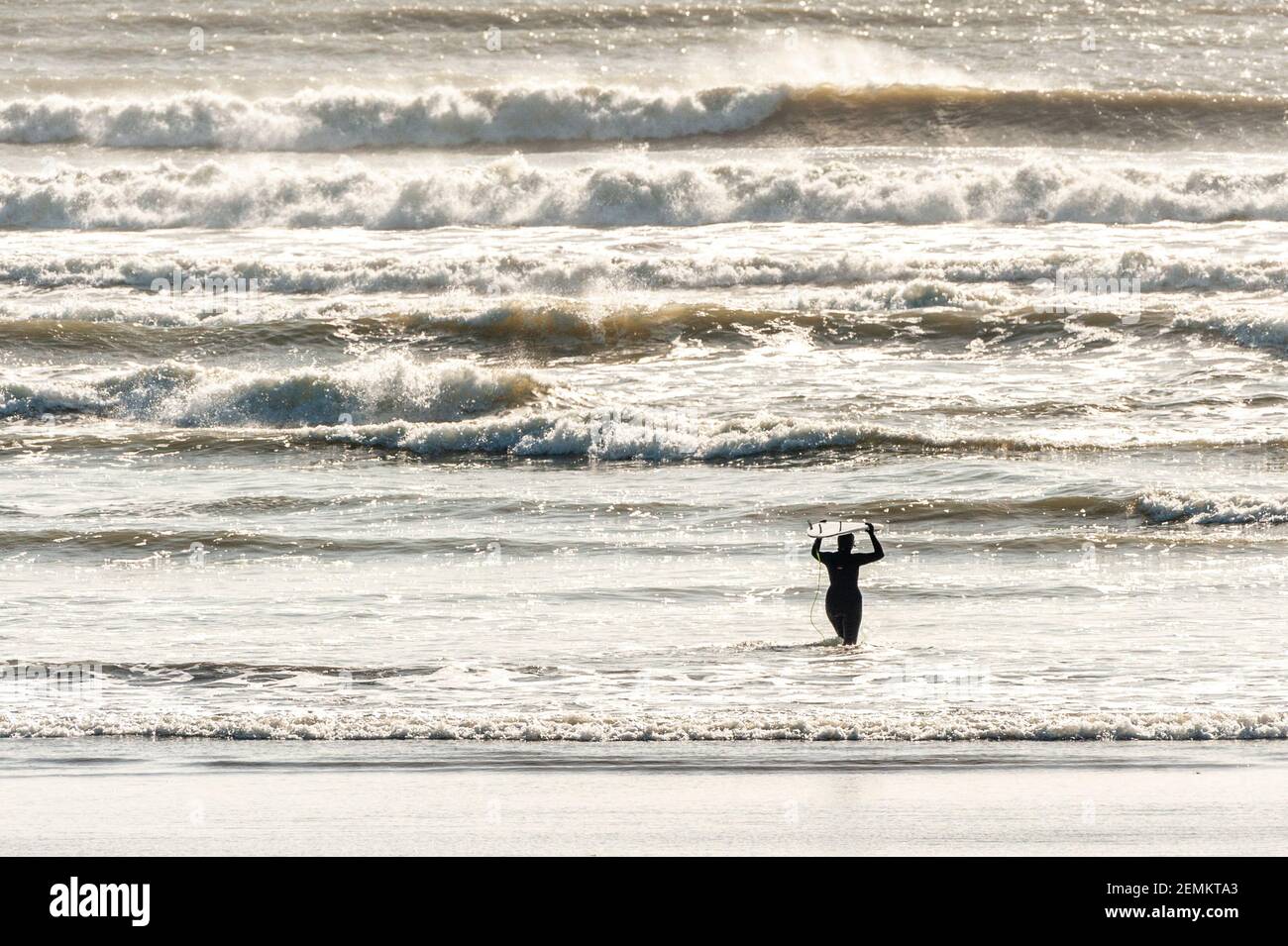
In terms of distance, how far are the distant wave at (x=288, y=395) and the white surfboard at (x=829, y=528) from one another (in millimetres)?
6119

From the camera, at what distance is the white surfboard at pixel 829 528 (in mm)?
9461

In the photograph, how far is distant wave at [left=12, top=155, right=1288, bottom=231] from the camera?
25562 millimetres

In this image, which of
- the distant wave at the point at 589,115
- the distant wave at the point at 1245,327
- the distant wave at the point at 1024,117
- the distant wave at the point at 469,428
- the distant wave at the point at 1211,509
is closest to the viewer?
the distant wave at the point at 1211,509

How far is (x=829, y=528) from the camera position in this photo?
11.5 metres

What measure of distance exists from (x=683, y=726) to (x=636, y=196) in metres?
18.8

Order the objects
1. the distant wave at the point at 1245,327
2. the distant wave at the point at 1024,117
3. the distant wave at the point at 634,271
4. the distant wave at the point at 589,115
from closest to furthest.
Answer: the distant wave at the point at 1245,327 < the distant wave at the point at 634,271 < the distant wave at the point at 1024,117 < the distant wave at the point at 589,115

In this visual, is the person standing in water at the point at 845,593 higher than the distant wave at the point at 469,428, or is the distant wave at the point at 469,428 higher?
the distant wave at the point at 469,428

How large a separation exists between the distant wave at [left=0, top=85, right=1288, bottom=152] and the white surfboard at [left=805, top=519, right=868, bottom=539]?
20.1m

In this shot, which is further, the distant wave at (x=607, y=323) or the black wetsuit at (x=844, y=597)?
the distant wave at (x=607, y=323)

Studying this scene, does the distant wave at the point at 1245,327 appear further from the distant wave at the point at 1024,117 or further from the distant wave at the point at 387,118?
the distant wave at the point at 387,118

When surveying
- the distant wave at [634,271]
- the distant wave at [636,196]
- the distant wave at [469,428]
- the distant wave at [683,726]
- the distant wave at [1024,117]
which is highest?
the distant wave at [1024,117]

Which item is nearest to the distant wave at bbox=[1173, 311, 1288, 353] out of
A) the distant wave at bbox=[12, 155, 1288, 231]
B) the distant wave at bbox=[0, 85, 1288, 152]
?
the distant wave at bbox=[12, 155, 1288, 231]

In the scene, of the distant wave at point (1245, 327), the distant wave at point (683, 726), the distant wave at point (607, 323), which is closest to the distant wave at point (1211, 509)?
the distant wave at point (683, 726)

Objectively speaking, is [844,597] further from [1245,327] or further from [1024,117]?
[1024,117]
